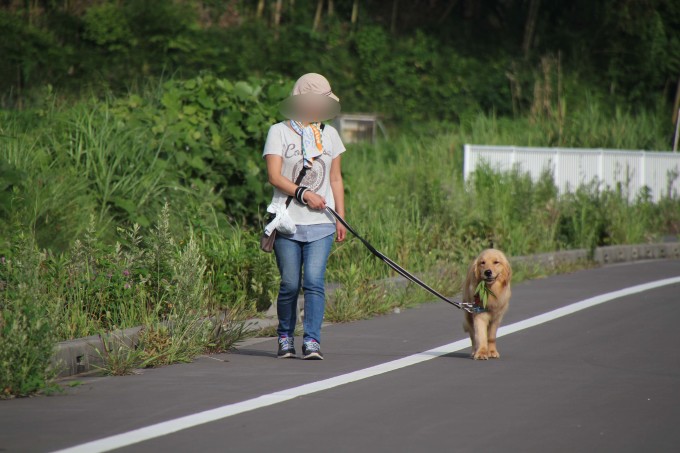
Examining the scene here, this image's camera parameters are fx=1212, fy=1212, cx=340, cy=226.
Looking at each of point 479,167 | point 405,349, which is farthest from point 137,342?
point 479,167

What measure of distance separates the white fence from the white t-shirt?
36.7 feet

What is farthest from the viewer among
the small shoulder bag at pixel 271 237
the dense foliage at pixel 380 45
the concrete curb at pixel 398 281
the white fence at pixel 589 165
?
the dense foliage at pixel 380 45

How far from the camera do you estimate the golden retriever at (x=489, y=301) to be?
346 inches

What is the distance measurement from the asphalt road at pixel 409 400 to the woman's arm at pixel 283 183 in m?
1.15

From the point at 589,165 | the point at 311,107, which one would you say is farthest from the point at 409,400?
the point at 589,165

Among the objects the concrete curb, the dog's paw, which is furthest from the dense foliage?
the dog's paw

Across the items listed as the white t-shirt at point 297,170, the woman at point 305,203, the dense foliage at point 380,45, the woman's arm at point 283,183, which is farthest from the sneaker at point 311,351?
the dense foliage at point 380,45

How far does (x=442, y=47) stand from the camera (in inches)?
1495

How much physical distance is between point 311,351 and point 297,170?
1308mm

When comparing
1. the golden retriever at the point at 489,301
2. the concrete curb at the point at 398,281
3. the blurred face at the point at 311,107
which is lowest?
the concrete curb at the point at 398,281

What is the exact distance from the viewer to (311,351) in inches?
344

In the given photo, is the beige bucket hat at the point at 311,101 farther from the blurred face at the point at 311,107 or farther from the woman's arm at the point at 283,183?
the woman's arm at the point at 283,183

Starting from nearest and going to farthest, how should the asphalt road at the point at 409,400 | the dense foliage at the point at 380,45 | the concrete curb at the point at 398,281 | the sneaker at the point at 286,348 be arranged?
the asphalt road at the point at 409,400 → the concrete curb at the point at 398,281 → the sneaker at the point at 286,348 → the dense foliage at the point at 380,45

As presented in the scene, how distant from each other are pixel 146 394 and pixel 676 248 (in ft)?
46.0
